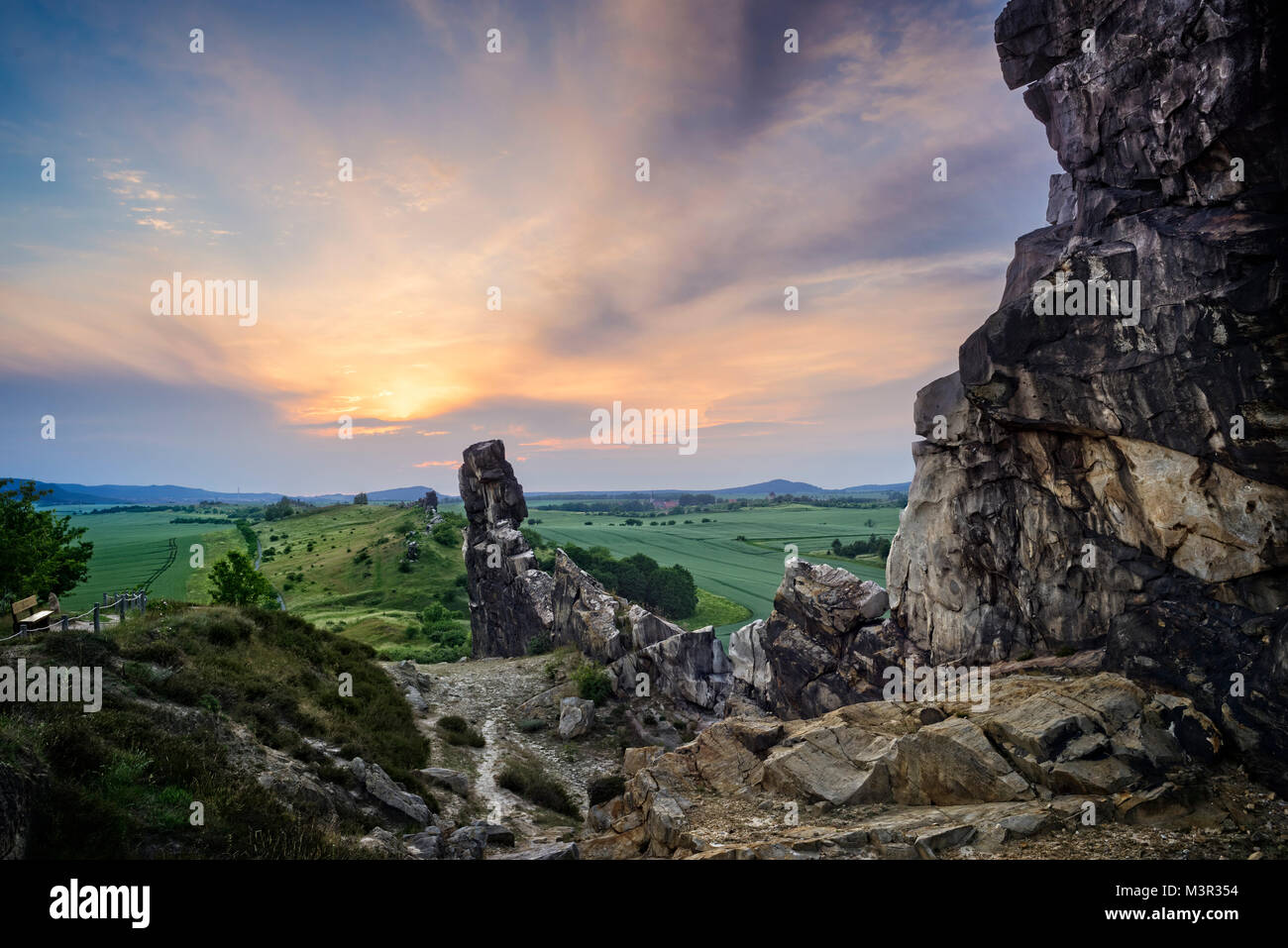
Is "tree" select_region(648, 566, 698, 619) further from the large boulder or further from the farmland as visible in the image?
the large boulder

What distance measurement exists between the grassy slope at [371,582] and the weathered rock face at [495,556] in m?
20.5

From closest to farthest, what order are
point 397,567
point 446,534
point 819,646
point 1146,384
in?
point 1146,384
point 819,646
point 397,567
point 446,534

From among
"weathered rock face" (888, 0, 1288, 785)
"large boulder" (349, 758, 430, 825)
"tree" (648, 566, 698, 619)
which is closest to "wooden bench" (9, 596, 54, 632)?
"large boulder" (349, 758, 430, 825)

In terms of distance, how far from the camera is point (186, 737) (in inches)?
685

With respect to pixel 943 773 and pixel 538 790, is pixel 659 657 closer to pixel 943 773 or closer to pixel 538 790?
pixel 538 790

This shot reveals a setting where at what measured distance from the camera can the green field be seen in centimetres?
10281

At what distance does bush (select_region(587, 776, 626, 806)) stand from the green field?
57.3 meters

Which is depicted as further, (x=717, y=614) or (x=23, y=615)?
(x=717, y=614)

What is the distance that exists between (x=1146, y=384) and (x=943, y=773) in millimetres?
14540

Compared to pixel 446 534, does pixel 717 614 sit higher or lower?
lower

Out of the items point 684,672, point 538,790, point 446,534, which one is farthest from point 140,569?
point 538,790

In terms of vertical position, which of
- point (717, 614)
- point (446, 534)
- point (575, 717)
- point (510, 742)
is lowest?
point (717, 614)

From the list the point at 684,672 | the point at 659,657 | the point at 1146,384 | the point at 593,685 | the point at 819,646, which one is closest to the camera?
the point at 1146,384
